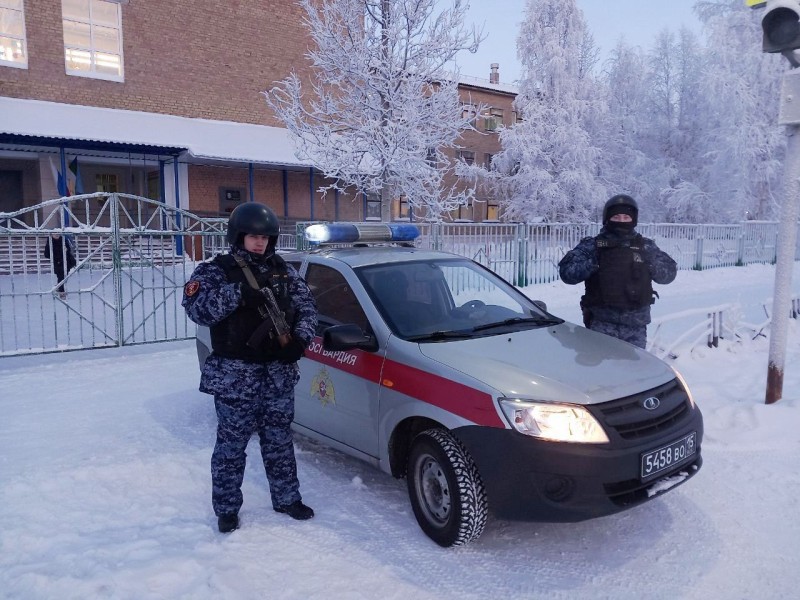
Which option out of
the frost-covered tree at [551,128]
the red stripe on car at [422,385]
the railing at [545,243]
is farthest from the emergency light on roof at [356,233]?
the frost-covered tree at [551,128]

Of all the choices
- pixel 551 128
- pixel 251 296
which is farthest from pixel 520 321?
pixel 551 128

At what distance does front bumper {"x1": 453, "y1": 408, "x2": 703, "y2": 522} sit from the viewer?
9.53 feet

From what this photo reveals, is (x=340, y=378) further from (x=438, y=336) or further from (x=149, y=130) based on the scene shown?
(x=149, y=130)

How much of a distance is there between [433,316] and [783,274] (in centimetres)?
335

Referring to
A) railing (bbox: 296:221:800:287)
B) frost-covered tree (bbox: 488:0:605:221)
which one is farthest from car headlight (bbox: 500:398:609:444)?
frost-covered tree (bbox: 488:0:605:221)

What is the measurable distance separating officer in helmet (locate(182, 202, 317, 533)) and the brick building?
16.6 metres

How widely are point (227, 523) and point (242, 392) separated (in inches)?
30.0

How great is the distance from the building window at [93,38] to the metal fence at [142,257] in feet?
15.0

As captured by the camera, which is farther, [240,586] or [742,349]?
[742,349]

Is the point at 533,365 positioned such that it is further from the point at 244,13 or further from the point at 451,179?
the point at 451,179

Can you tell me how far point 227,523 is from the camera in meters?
3.45

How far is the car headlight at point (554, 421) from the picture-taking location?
9.68 feet

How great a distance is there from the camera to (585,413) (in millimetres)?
2988

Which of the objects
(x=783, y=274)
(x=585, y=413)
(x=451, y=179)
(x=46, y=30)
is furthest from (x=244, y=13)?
(x=585, y=413)
